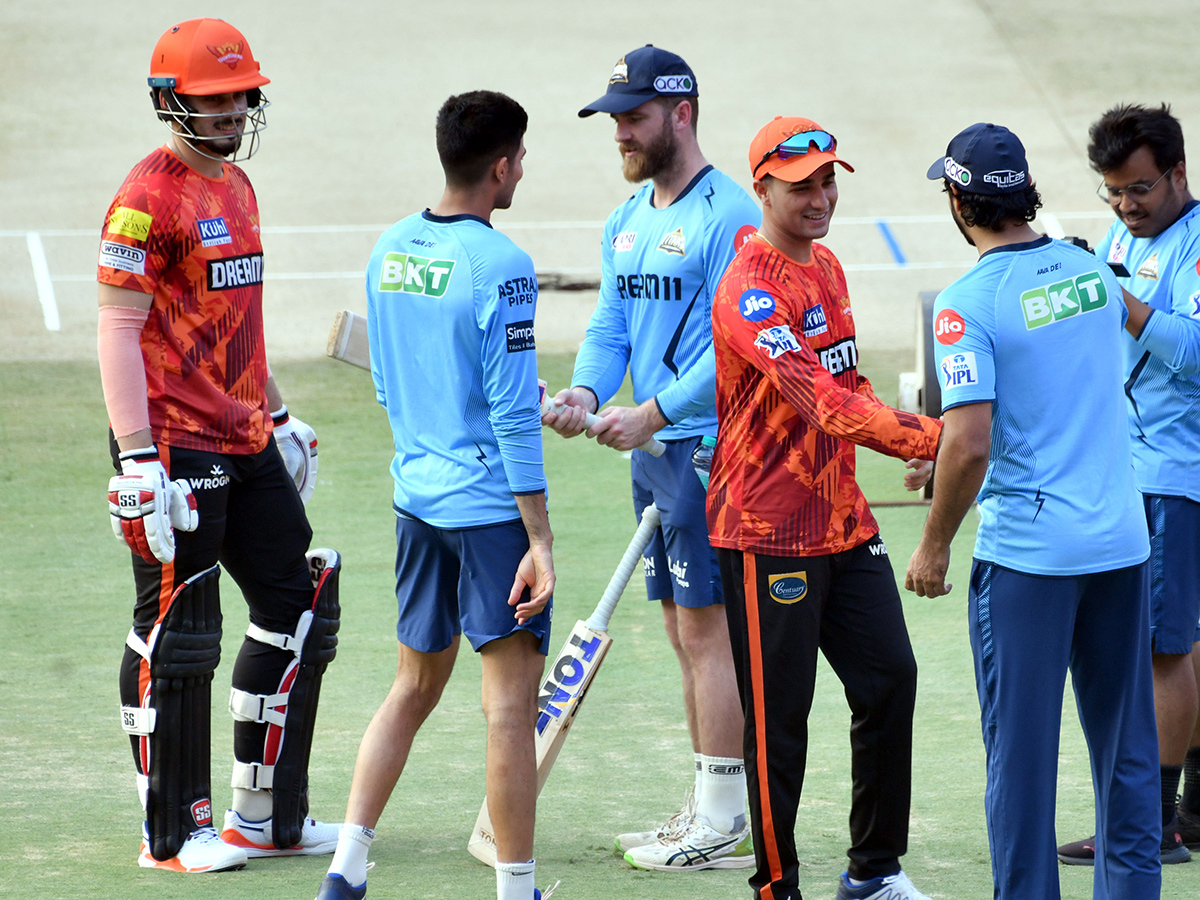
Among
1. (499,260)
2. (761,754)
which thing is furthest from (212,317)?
(761,754)

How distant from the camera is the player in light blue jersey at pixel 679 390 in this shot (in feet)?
13.9

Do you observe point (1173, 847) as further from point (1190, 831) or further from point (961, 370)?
point (961, 370)

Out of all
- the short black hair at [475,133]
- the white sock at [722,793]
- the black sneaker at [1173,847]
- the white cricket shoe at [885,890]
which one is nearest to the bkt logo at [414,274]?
the short black hair at [475,133]

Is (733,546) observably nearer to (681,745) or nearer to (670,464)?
(670,464)

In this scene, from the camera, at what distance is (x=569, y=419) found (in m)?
4.14

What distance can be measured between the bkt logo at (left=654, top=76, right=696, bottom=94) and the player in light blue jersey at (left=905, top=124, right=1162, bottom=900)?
1.34 m

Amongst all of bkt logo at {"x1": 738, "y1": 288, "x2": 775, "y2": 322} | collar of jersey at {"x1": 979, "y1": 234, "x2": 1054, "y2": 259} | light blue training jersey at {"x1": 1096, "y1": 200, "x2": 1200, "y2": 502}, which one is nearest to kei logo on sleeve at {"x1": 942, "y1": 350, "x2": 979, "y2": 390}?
collar of jersey at {"x1": 979, "y1": 234, "x2": 1054, "y2": 259}

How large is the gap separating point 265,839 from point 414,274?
1853 millimetres

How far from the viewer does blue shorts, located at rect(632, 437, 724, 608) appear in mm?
4297

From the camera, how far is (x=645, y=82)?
4414 millimetres

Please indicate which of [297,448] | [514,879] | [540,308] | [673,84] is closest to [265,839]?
[514,879]

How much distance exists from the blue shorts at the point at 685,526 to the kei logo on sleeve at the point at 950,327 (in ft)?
4.10

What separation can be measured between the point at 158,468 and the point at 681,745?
226 centimetres

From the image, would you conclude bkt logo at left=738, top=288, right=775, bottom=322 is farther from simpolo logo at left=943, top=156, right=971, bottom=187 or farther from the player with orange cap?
the player with orange cap
